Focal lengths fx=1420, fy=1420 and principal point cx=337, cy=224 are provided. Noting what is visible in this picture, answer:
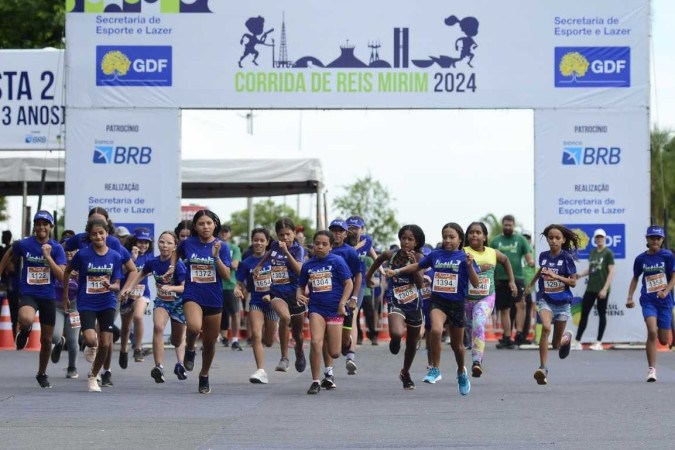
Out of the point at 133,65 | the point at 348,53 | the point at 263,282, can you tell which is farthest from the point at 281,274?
the point at 133,65

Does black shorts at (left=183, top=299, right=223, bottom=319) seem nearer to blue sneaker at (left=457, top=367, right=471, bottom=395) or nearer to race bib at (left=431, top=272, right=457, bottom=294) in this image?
race bib at (left=431, top=272, right=457, bottom=294)

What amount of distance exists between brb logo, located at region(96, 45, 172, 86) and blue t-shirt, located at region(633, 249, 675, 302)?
901 centimetres

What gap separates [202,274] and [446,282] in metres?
2.59

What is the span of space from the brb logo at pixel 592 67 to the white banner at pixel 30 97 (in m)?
8.82

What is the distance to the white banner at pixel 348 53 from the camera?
2277 centimetres

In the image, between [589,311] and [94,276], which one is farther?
[589,311]

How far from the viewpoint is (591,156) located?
23.2 m

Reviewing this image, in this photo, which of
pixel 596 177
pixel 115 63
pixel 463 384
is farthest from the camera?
pixel 596 177

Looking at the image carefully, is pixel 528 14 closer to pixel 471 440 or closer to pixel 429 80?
pixel 429 80

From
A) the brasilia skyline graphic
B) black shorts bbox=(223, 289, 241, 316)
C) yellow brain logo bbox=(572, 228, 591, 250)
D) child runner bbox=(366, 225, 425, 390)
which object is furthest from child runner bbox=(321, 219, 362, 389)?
black shorts bbox=(223, 289, 241, 316)

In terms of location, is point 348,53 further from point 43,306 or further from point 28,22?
point 28,22

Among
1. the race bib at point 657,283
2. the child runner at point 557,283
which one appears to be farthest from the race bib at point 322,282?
the race bib at point 657,283

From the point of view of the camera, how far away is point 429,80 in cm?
2275

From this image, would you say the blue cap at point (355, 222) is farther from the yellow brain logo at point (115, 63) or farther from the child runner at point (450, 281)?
the yellow brain logo at point (115, 63)
